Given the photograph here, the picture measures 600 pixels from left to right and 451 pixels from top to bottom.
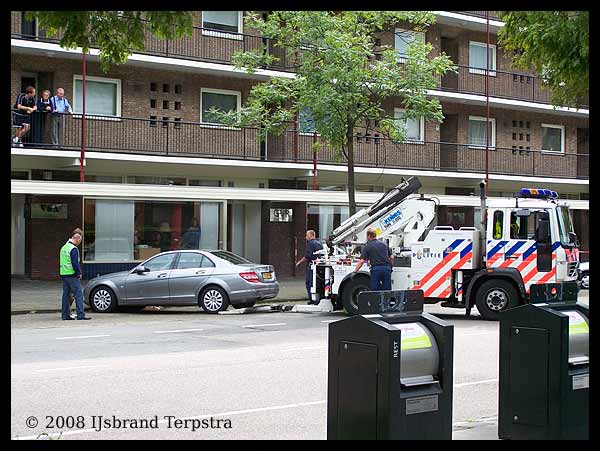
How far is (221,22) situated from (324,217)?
7406 millimetres

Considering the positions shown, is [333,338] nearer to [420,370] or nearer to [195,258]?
[420,370]

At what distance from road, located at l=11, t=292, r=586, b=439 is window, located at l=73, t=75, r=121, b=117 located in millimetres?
10588

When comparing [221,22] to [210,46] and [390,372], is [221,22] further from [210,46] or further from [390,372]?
[390,372]

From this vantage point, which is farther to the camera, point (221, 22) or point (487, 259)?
point (221, 22)

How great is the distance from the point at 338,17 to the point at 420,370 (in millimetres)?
19635

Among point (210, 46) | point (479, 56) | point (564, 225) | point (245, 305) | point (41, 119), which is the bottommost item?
point (245, 305)

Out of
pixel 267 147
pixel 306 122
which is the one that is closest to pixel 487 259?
pixel 306 122

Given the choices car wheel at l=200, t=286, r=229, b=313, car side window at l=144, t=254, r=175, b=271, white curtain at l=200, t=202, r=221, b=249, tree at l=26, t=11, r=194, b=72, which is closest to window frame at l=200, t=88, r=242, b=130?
white curtain at l=200, t=202, r=221, b=249

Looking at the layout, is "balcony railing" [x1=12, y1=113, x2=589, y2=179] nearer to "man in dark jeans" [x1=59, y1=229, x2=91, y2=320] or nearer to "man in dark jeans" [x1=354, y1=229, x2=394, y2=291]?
"man in dark jeans" [x1=59, y1=229, x2=91, y2=320]

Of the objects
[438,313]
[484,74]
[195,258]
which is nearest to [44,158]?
[195,258]

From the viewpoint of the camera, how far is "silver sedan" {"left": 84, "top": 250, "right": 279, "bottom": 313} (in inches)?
793

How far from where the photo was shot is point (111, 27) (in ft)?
27.4

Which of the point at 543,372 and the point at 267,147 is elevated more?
the point at 267,147

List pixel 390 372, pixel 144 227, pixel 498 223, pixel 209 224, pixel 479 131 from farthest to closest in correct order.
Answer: pixel 479 131 < pixel 209 224 < pixel 144 227 < pixel 498 223 < pixel 390 372
